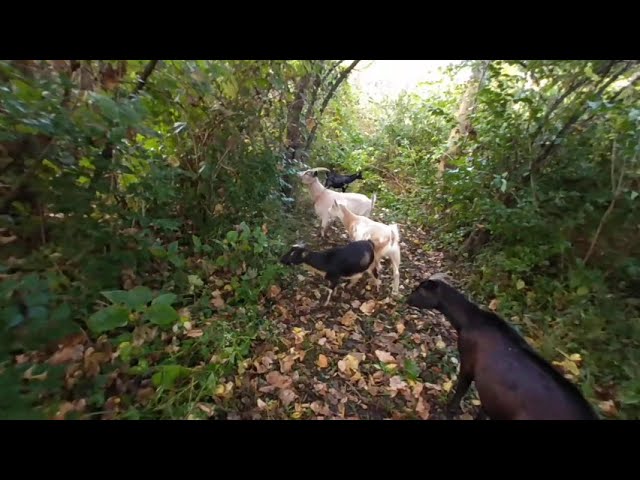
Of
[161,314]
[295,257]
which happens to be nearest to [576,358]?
[295,257]

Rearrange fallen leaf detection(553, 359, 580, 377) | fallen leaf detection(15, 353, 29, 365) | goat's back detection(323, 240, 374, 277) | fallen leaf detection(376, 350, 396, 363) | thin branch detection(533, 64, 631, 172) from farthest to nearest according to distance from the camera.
Result: goat's back detection(323, 240, 374, 277), thin branch detection(533, 64, 631, 172), fallen leaf detection(376, 350, 396, 363), fallen leaf detection(553, 359, 580, 377), fallen leaf detection(15, 353, 29, 365)

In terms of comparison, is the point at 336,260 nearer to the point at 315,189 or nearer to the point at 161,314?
the point at 315,189

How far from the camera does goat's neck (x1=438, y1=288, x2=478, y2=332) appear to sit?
9.89ft

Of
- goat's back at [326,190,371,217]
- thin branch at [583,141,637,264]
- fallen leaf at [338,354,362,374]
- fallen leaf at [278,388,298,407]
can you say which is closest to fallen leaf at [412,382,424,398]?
fallen leaf at [338,354,362,374]

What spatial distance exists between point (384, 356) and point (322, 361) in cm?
67

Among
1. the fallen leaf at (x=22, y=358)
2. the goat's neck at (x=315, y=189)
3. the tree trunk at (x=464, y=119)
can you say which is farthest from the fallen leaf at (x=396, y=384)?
the tree trunk at (x=464, y=119)

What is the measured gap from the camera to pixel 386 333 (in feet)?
13.1

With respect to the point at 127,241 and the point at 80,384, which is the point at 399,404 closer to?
the point at 80,384

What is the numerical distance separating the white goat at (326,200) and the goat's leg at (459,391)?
3.34 m

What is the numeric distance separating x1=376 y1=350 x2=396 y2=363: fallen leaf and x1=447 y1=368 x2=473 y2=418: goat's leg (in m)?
0.67

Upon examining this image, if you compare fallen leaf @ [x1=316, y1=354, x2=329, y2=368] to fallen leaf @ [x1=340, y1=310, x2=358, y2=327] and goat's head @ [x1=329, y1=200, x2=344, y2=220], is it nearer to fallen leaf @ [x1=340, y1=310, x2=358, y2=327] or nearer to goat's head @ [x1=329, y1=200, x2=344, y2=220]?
fallen leaf @ [x1=340, y1=310, x2=358, y2=327]

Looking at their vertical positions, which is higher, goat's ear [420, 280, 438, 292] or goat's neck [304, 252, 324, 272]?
goat's ear [420, 280, 438, 292]
